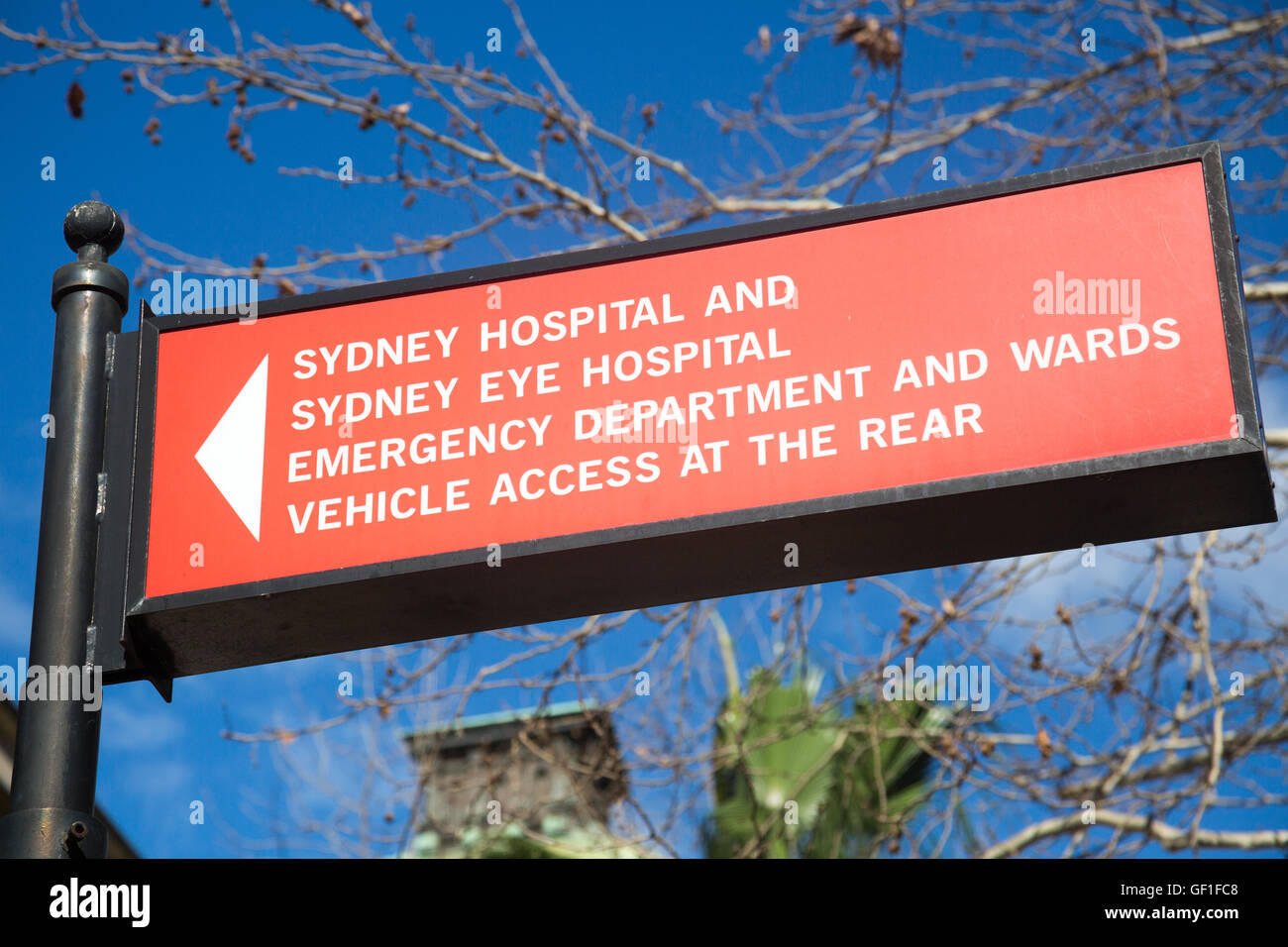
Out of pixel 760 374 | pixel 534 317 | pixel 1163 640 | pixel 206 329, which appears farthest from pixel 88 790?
pixel 1163 640

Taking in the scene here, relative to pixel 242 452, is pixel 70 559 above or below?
below

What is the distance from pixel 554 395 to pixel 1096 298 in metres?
0.95

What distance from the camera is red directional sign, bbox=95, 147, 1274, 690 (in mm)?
2527

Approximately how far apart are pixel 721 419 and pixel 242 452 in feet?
2.88

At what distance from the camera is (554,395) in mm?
2746

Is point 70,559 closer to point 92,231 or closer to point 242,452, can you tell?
point 242,452

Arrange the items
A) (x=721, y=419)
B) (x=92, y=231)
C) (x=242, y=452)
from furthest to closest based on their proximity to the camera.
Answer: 1. (x=92, y=231)
2. (x=242, y=452)
3. (x=721, y=419)

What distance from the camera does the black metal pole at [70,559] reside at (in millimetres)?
2416

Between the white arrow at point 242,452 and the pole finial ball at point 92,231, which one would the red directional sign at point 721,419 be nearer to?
the white arrow at point 242,452

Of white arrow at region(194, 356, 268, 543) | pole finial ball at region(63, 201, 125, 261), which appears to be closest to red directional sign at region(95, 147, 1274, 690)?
white arrow at region(194, 356, 268, 543)

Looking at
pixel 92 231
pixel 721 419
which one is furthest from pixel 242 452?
pixel 721 419

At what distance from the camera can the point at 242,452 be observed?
280 centimetres
